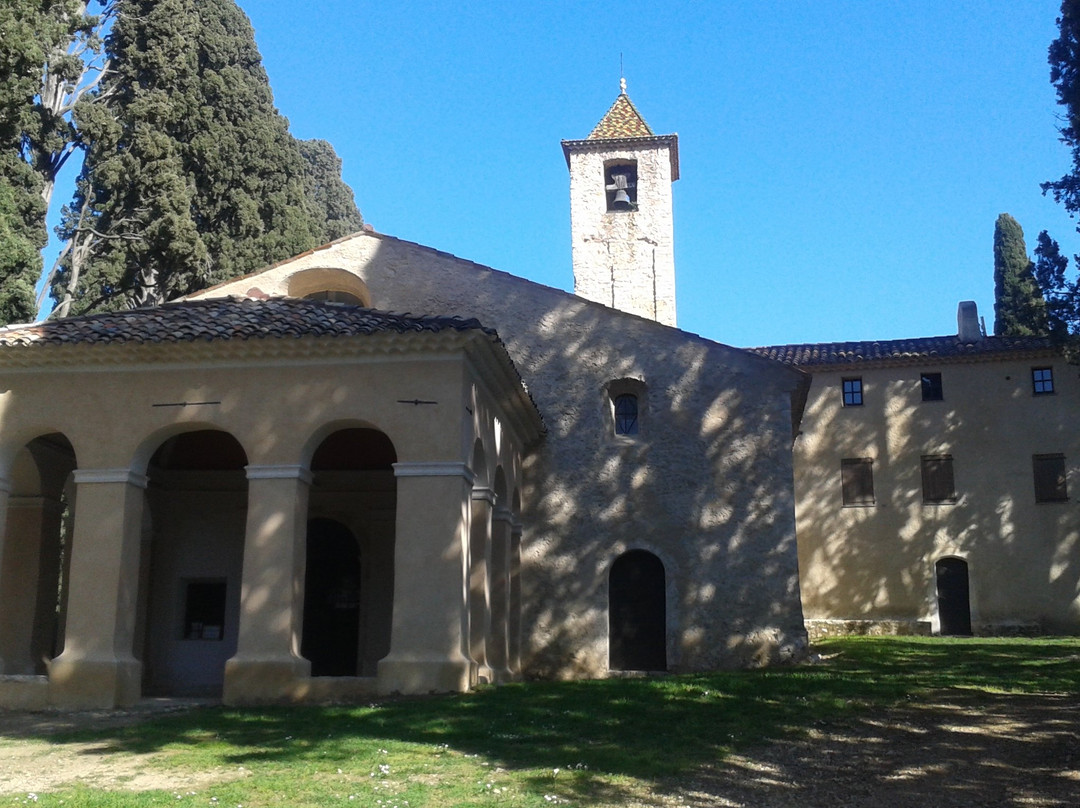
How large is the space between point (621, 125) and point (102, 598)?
24.3 metres

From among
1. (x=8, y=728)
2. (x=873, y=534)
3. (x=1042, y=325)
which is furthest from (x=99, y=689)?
(x=873, y=534)

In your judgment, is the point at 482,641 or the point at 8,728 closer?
the point at 8,728

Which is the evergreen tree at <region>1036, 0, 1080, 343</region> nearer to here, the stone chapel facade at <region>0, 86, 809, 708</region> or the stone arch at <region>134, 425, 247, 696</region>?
the stone chapel facade at <region>0, 86, 809, 708</region>

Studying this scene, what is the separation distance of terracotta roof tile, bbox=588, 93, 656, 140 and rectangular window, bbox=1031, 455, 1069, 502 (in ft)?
48.0

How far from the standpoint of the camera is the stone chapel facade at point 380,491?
13.2m

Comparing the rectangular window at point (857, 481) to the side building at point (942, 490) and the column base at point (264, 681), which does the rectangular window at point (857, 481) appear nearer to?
the side building at point (942, 490)

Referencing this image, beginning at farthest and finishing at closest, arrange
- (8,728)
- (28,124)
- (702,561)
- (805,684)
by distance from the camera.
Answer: (28,124), (702,561), (805,684), (8,728)

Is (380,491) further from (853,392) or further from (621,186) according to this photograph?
(621,186)

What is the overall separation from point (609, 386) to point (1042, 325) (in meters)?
9.43

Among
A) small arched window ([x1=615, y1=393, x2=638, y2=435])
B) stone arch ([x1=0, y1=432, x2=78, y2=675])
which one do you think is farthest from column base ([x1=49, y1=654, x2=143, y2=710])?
small arched window ([x1=615, y1=393, x2=638, y2=435])

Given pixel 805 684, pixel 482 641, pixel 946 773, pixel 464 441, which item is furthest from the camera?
pixel 482 641

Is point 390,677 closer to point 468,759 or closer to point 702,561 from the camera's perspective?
point 468,759

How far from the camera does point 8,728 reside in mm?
11719

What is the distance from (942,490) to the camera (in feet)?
94.6
